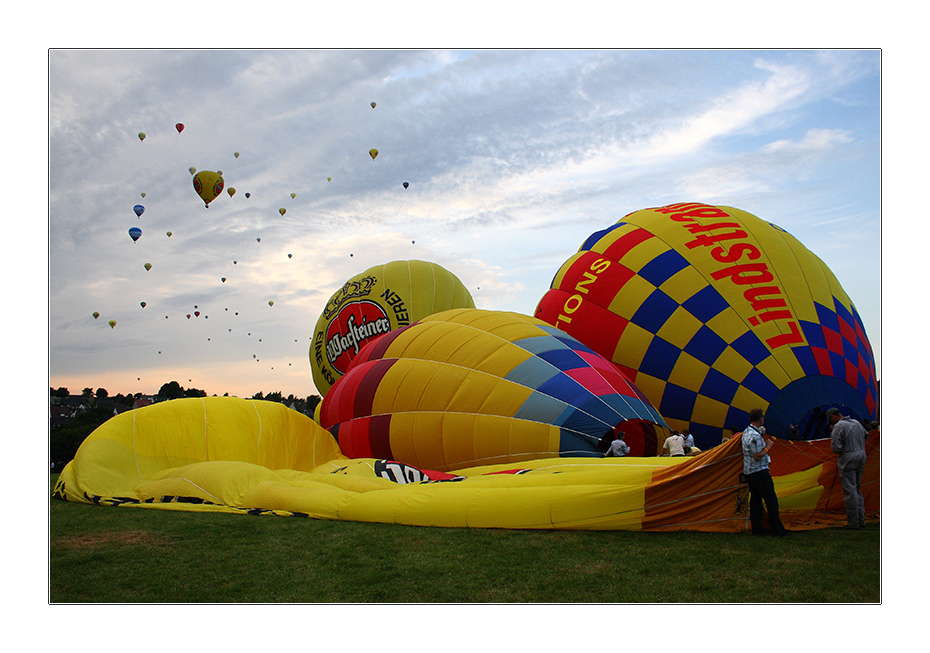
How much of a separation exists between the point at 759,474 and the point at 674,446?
2.30 metres

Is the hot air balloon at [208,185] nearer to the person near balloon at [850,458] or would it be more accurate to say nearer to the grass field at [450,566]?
the grass field at [450,566]

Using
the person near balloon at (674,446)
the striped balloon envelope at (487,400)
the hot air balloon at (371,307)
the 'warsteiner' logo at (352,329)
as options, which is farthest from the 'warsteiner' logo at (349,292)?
the person near balloon at (674,446)

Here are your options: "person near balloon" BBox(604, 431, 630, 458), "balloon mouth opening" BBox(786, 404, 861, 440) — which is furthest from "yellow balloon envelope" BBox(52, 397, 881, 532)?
"balloon mouth opening" BBox(786, 404, 861, 440)

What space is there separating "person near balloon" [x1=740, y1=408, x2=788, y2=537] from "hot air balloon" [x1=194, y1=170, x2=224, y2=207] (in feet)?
35.5

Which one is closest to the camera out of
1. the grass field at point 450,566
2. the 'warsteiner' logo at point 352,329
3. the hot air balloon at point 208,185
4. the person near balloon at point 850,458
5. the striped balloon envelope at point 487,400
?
the grass field at point 450,566

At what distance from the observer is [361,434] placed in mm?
7863

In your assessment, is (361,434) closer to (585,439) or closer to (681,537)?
(585,439)

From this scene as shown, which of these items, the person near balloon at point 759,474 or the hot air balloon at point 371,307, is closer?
the person near balloon at point 759,474

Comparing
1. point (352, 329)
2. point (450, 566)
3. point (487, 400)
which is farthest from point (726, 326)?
point (352, 329)

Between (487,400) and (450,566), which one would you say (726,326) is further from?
(450,566)

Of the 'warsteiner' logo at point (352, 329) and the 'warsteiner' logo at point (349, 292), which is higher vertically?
the 'warsteiner' logo at point (349, 292)

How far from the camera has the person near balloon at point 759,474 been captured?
454cm

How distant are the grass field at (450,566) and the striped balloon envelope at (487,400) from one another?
2.07 metres

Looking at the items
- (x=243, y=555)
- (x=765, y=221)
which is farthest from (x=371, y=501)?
(x=765, y=221)
